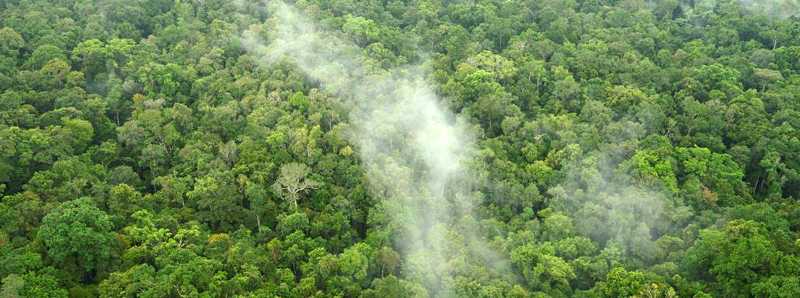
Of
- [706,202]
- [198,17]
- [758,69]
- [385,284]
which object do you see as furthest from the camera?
[198,17]

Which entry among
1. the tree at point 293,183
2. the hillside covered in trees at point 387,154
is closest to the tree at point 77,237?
the hillside covered in trees at point 387,154

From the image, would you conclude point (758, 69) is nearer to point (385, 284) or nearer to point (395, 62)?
point (395, 62)

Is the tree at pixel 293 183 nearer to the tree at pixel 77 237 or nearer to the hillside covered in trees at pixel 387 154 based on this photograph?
the hillside covered in trees at pixel 387 154

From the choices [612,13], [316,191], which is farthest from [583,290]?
[612,13]

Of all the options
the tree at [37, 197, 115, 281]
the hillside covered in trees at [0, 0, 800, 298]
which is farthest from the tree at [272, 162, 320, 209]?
the tree at [37, 197, 115, 281]

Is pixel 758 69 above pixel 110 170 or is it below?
above

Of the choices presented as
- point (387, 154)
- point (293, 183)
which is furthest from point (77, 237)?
point (387, 154)

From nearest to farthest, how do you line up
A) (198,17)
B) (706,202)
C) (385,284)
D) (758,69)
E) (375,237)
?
(385,284) → (375,237) → (706,202) → (758,69) → (198,17)
